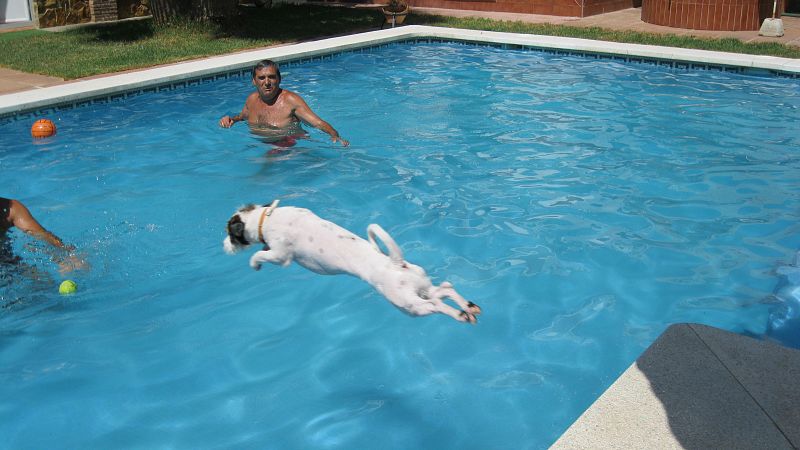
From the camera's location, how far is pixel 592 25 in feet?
58.4

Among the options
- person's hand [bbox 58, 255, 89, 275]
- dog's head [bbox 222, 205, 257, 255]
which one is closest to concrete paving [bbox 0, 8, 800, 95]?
person's hand [bbox 58, 255, 89, 275]

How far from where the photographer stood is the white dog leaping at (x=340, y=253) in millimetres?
3654

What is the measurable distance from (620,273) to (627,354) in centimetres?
123

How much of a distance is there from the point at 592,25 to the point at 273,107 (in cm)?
1099

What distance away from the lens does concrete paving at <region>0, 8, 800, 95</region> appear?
39.7 feet

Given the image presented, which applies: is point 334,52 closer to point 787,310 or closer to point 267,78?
point 267,78

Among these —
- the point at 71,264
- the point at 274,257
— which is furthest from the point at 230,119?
the point at 274,257

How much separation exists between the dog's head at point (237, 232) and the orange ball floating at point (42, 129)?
6.54m

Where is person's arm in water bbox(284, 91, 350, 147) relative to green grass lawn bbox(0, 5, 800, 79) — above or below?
below

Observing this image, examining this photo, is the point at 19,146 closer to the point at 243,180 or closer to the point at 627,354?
the point at 243,180

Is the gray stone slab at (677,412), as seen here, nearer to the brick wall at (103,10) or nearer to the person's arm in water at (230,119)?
the person's arm in water at (230,119)

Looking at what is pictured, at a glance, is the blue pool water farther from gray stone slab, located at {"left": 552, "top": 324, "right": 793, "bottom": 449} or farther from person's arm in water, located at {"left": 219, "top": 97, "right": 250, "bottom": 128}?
gray stone slab, located at {"left": 552, "top": 324, "right": 793, "bottom": 449}

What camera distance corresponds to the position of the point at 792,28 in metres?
16.6

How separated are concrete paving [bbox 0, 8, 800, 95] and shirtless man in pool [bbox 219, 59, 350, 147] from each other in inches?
179
